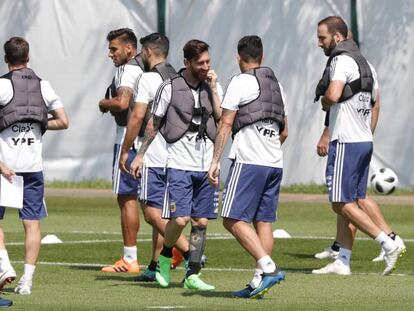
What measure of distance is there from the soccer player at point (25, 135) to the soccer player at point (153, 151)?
129 cm

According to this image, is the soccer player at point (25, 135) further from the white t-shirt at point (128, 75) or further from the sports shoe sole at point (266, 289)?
the white t-shirt at point (128, 75)

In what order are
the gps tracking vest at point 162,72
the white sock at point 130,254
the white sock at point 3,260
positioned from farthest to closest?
the white sock at point 130,254 → the gps tracking vest at point 162,72 → the white sock at point 3,260

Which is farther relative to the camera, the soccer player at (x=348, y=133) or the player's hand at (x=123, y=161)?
the soccer player at (x=348, y=133)

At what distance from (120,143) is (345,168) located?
89.3 inches

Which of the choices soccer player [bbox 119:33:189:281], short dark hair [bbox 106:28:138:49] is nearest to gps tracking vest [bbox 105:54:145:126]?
short dark hair [bbox 106:28:138:49]

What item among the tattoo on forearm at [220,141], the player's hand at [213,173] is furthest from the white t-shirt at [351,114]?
the player's hand at [213,173]

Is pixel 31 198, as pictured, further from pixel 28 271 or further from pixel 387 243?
pixel 387 243

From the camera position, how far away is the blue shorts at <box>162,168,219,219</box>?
41.6 ft

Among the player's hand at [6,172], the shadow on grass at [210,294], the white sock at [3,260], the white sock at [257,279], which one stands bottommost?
the shadow on grass at [210,294]

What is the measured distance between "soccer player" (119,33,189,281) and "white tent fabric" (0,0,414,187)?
13.8 metres

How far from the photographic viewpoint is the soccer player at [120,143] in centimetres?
1459

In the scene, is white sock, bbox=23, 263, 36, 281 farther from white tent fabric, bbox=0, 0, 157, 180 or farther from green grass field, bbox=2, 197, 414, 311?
white tent fabric, bbox=0, 0, 157, 180

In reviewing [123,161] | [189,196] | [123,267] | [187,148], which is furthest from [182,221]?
[123,267]

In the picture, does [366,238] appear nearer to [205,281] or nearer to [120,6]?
[205,281]
